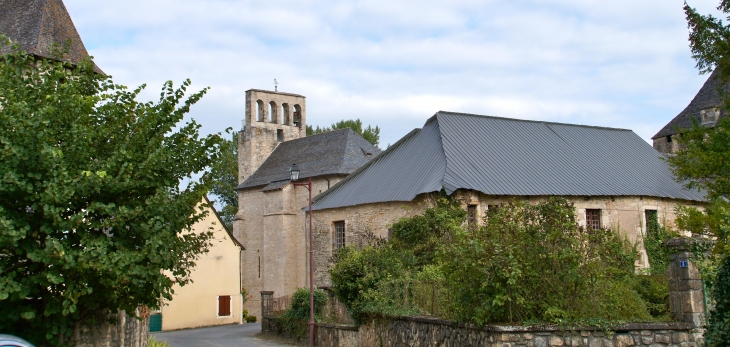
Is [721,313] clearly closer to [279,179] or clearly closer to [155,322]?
[155,322]

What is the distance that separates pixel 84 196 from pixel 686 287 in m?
9.09

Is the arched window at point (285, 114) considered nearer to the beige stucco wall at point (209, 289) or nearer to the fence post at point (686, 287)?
the beige stucco wall at point (209, 289)

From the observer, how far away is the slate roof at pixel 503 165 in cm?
2497

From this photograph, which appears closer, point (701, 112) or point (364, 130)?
point (701, 112)

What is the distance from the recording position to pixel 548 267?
10.8m

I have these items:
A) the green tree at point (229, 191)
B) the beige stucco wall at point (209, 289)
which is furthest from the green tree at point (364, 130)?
the beige stucco wall at point (209, 289)

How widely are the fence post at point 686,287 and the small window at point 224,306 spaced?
77.8 ft

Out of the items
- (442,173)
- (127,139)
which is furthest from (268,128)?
(127,139)

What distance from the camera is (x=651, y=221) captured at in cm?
2712

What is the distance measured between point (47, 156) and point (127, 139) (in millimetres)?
1581

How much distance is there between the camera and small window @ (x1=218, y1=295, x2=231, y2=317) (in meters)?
31.9

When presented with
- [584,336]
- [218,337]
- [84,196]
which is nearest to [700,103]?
[218,337]

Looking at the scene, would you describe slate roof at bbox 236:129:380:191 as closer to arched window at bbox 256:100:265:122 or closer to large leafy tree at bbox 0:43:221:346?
arched window at bbox 256:100:265:122

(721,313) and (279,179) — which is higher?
(279,179)
